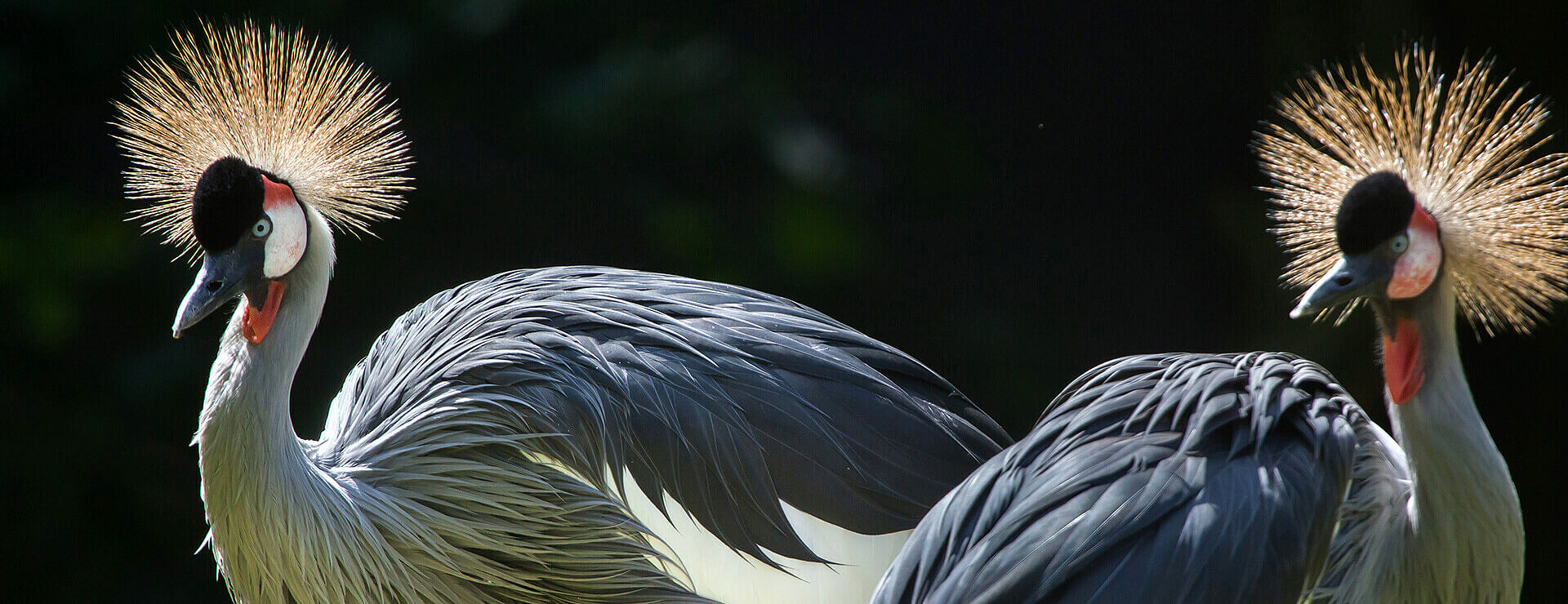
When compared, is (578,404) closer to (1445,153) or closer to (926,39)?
(1445,153)

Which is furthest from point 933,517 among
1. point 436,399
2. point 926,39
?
point 926,39

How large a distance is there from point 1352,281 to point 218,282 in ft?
3.73

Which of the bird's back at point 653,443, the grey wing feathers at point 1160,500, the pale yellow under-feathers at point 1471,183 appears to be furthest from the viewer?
the bird's back at point 653,443

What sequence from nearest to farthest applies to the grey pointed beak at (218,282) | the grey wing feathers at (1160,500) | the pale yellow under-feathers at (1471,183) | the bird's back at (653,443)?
the grey wing feathers at (1160,500)
the pale yellow under-feathers at (1471,183)
the grey pointed beak at (218,282)
the bird's back at (653,443)

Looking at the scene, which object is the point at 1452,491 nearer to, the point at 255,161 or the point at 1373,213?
the point at 1373,213

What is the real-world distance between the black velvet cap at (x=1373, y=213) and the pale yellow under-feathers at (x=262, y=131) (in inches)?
40.7

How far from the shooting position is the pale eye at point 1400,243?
115 centimetres

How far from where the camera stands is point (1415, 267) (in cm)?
115

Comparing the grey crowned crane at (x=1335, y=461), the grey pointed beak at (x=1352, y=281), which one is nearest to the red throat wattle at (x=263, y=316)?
the grey crowned crane at (x=1335, y=461)

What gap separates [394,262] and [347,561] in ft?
3.94

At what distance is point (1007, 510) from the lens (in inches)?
46.8

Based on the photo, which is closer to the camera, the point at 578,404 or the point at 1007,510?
the point at 1007,510

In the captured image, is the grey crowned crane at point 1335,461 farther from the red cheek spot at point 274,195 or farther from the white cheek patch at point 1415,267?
the red cheek spot at point 274,195

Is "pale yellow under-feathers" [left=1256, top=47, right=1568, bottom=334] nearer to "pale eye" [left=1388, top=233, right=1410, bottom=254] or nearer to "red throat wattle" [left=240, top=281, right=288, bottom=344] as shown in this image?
"pale eye" [left=1388, top=233, right=1410, bottom=254]
